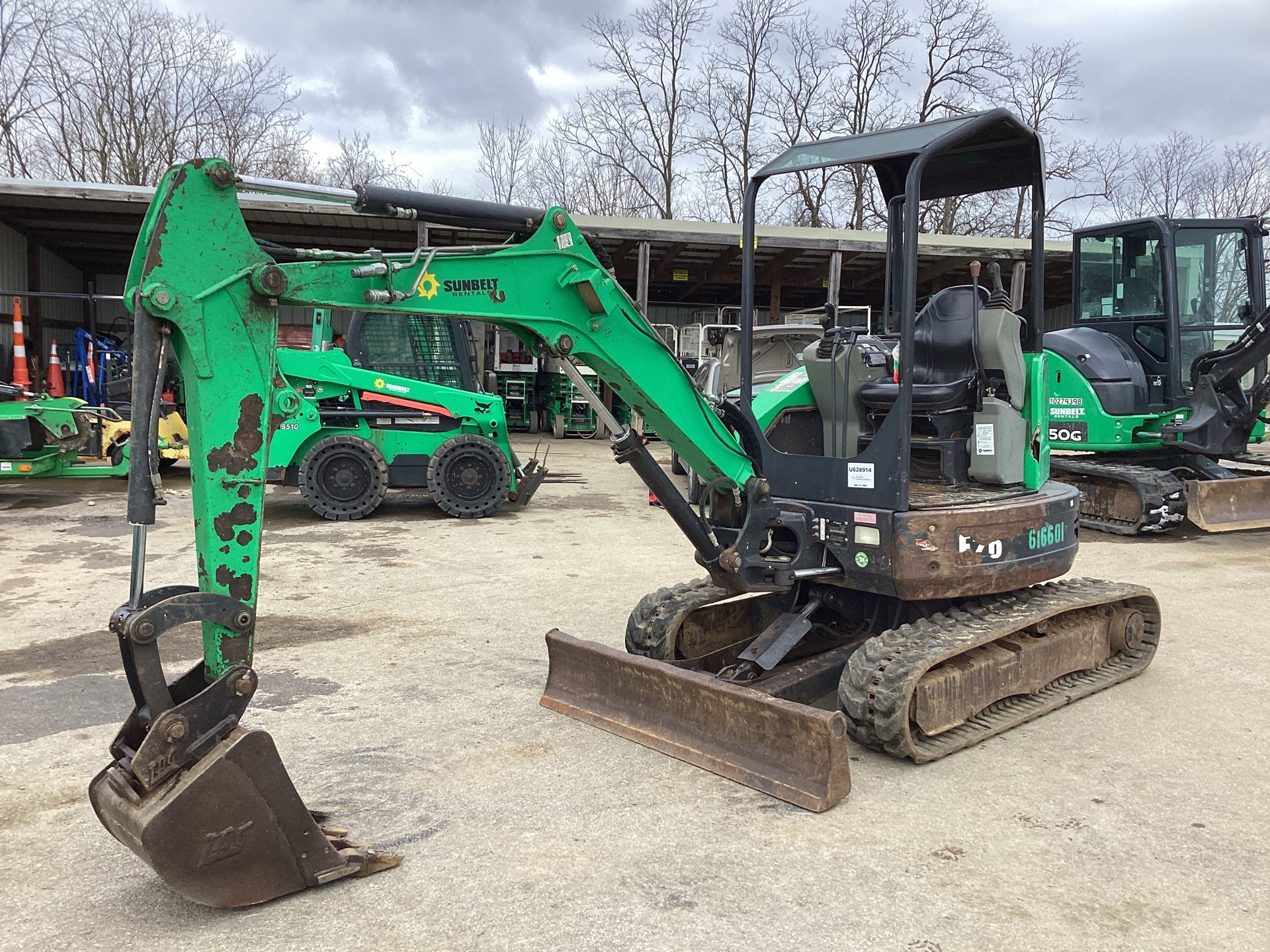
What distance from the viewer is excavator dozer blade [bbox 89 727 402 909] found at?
284 cm

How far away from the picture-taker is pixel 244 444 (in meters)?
3.18

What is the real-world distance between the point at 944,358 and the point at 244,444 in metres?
3.31

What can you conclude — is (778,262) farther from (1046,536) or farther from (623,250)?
(1046,536)

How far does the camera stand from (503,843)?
136 inches

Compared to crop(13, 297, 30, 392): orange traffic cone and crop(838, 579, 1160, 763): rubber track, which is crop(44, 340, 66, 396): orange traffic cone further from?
crop(838, 579, 1160, 763): rubber track

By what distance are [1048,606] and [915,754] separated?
3.97ft

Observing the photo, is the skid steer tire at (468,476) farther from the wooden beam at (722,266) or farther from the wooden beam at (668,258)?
the wooden beam at (722,266)

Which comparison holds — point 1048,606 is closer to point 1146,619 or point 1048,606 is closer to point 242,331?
point 1146,619

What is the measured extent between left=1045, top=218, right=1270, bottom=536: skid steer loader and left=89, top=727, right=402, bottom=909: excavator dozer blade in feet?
28.3

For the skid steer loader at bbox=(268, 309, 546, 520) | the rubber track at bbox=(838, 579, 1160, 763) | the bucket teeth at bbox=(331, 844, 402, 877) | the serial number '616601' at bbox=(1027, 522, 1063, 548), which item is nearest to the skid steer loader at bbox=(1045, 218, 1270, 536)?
the rubber track at bbox=(838, 579, 1160, 763)

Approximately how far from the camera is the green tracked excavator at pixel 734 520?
3.02 metres

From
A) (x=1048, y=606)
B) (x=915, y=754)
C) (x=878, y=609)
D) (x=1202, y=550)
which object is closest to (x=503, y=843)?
(x=915, y=754)

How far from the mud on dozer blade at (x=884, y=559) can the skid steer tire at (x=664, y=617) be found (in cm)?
1

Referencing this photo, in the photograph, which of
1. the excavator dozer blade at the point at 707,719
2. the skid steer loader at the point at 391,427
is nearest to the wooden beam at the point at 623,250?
the skid steer loader at the point at 391,427
